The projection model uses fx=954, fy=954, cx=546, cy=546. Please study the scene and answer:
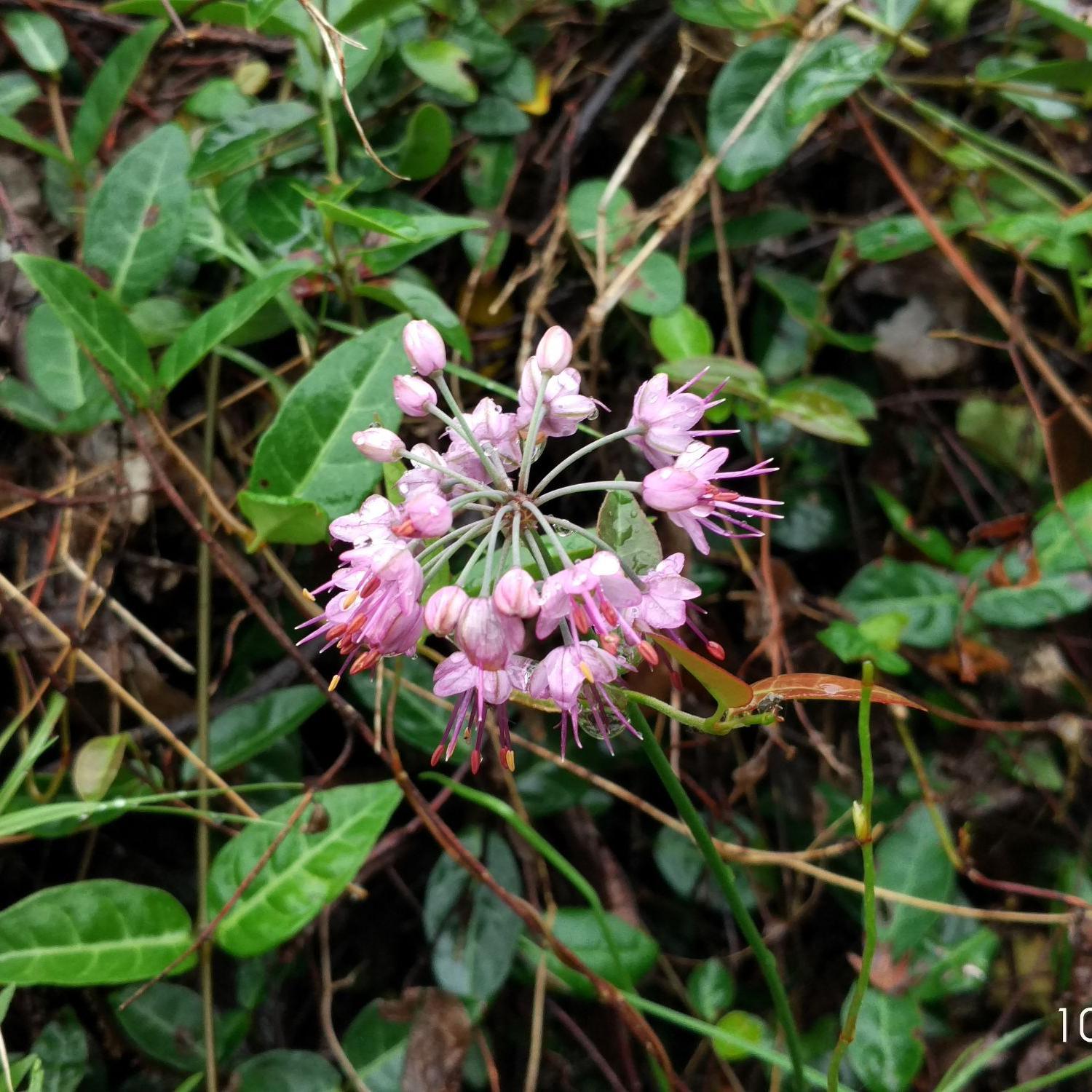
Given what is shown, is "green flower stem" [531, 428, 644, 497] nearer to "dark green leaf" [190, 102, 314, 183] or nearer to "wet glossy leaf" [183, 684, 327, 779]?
"wet glossy leaf" [183, 684, 327, 779]

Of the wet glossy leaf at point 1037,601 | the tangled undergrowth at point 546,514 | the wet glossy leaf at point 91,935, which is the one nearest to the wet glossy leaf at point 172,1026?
the tangled undergrowth at point 546,514

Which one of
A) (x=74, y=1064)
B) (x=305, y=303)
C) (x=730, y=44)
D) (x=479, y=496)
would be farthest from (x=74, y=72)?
(x=74, y=1064)

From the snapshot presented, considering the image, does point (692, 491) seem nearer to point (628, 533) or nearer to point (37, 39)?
point (628, 533)

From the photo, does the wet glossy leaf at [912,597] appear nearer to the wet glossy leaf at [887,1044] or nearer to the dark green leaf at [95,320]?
the wet glossy leaf at [887,1044]

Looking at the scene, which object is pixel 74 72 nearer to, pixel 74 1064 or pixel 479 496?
pixel 479 496

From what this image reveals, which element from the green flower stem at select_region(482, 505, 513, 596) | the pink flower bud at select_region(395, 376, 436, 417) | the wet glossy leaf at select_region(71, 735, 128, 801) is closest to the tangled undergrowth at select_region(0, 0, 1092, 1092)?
the wet glossy leaf at select_region(71, 735, 128, 801)

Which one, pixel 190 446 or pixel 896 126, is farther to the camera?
pixel 896 126
